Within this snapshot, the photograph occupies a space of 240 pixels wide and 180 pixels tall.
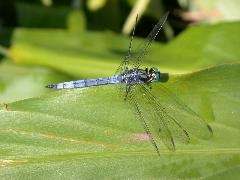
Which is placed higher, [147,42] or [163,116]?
[147,42]

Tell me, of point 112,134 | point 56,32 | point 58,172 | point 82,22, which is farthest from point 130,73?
point 82,22

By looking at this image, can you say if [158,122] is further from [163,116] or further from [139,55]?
[139,55]

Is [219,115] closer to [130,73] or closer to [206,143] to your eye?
[206,143]

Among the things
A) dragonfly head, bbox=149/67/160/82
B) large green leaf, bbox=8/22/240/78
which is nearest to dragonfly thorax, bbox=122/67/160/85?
dragonfly head, bbox=149/67/160/82

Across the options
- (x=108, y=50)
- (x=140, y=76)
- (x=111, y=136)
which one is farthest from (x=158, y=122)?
(x=108, y=50)

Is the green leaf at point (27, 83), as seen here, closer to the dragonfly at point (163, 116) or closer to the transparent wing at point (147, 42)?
the transparent wing at point (147, 42)

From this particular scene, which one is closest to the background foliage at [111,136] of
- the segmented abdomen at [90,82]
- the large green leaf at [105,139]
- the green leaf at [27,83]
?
the large green leaf at [105,139]
